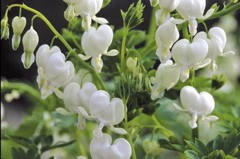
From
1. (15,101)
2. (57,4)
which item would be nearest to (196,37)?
(57,4)

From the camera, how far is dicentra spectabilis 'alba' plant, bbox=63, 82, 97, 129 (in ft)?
3.07

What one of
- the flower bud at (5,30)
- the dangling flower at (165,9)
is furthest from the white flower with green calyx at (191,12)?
the flower bud at (5,30)

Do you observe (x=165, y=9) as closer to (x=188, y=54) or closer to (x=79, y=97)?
(x=188, y=54)

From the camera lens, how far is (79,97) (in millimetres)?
949

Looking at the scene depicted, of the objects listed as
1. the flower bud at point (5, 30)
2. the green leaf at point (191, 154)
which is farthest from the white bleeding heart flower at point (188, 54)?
the flower bud at point (5, 30)

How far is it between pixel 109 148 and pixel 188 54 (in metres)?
0.18

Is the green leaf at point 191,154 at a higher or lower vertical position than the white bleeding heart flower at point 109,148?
lower

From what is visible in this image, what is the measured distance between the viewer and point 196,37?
3.03ft

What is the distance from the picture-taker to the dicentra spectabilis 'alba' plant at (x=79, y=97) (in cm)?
94

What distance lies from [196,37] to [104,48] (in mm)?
142

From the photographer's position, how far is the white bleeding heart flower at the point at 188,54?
0.89 m

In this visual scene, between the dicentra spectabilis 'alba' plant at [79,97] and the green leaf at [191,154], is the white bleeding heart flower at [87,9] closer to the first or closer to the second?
the dicentra spectabilis 'alba' plant at [79,97]

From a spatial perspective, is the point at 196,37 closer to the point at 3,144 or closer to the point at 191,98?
the point at 191,98

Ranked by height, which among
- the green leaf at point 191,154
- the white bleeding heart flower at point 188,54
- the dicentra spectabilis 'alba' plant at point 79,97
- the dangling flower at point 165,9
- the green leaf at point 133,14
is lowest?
the green leaf at point 191,154
